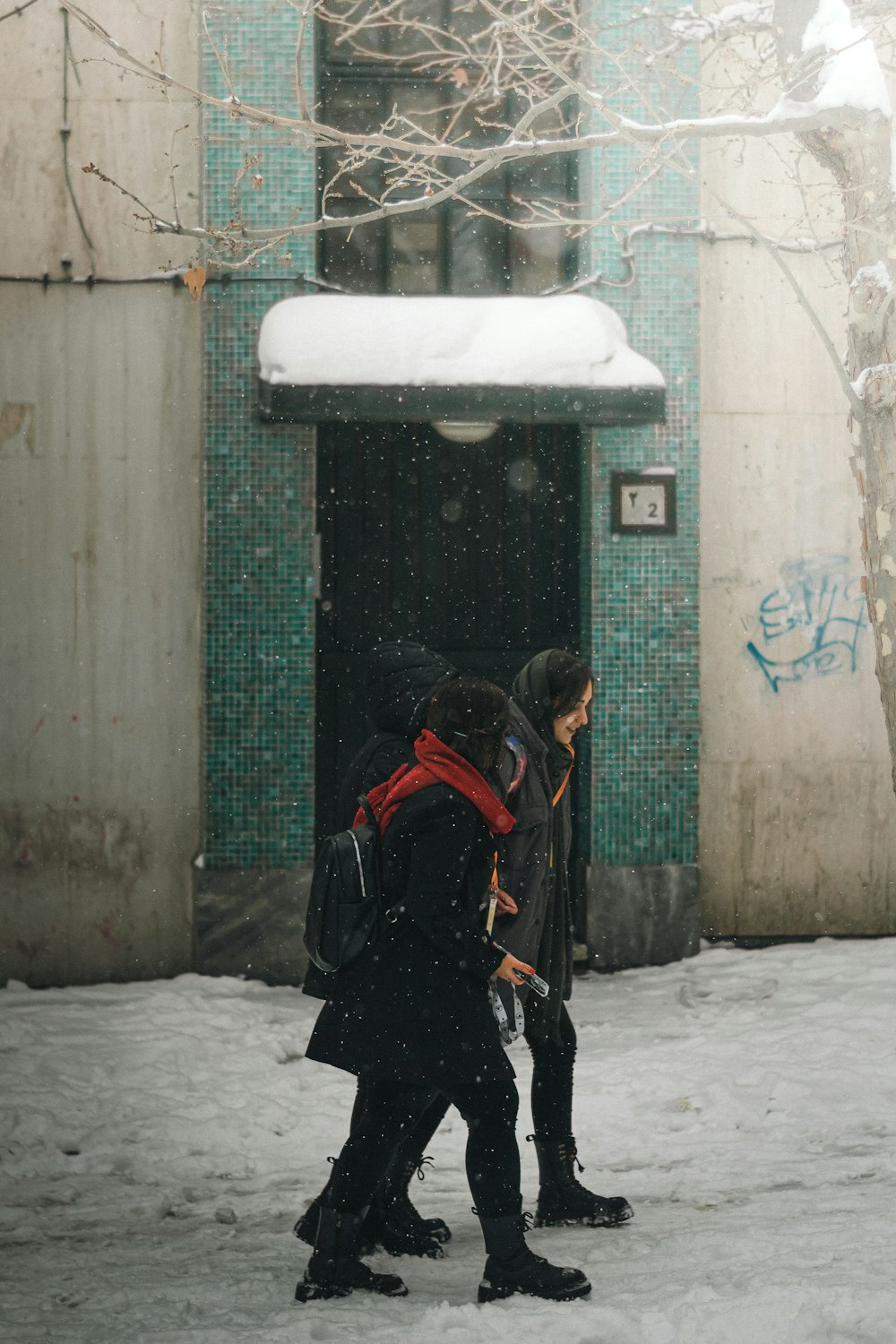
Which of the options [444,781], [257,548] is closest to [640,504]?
[257,548]

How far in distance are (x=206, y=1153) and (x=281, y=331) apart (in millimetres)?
4275

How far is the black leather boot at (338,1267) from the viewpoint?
3604mm

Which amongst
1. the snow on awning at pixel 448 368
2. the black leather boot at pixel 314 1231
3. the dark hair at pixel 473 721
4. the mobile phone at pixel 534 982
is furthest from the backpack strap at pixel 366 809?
the snow on awning at pixel 448 368

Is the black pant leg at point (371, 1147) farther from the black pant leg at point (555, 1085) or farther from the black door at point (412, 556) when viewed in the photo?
the black door at point (412, 556)

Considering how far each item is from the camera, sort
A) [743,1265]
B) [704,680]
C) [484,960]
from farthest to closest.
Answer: [704,680] → [743,1265] → [484,960]

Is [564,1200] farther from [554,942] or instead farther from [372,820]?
[372,820]

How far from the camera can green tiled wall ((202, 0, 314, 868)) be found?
25.0 ft

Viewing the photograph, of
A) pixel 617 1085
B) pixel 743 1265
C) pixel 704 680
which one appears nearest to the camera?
pixel 743 1265

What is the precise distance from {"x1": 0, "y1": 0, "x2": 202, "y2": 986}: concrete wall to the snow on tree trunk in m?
3.82

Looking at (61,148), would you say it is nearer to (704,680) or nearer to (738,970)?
(704,680)

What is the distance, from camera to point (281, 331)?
7453 mm

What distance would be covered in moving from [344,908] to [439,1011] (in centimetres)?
35

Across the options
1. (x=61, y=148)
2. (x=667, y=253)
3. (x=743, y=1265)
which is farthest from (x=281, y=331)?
(x=743, y=1265)

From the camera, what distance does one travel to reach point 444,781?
3.52 meters
